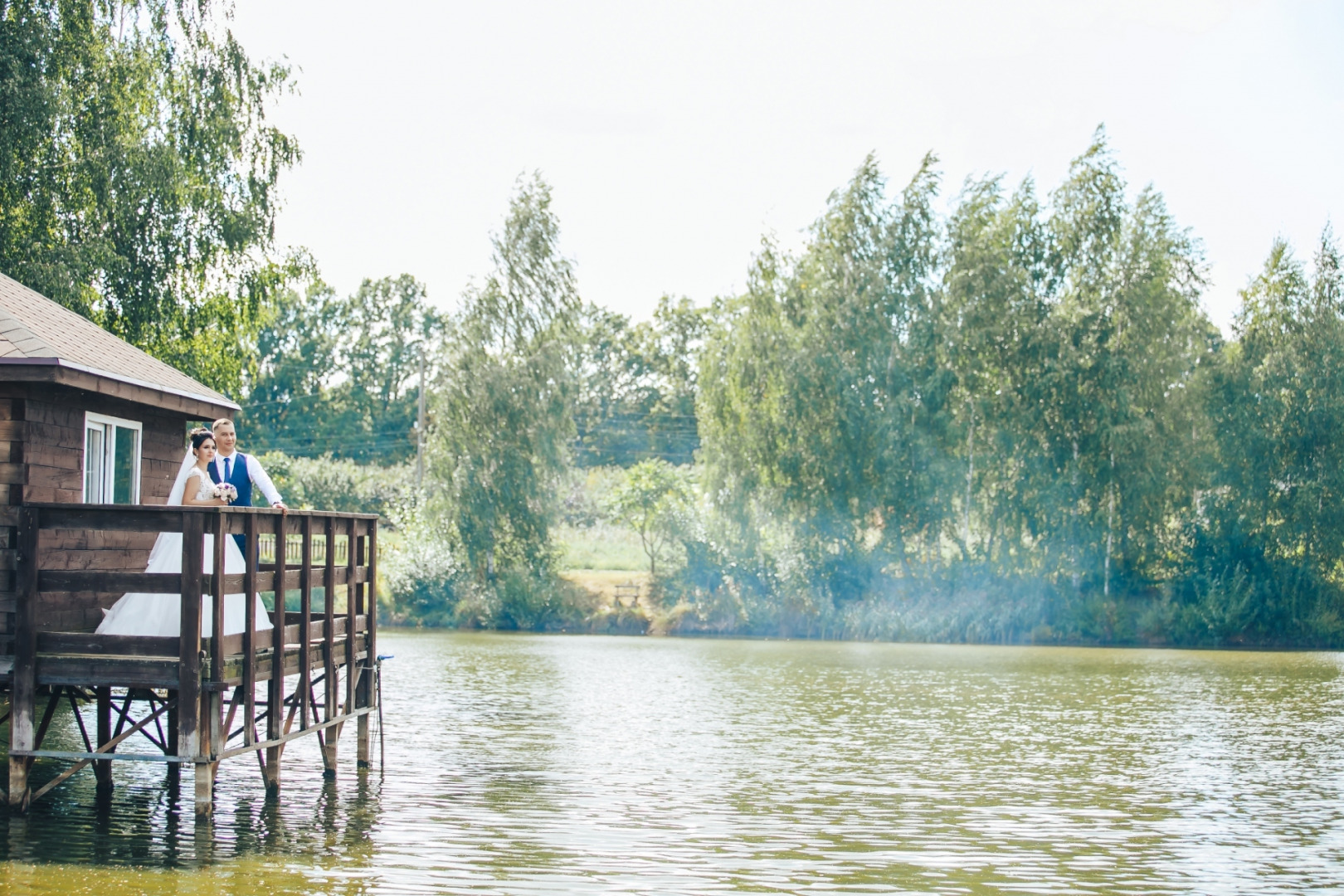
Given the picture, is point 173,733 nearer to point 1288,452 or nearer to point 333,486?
point 1288,452

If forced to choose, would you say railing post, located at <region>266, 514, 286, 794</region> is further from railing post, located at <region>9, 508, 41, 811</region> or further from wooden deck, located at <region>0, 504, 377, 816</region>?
railing post, located at <region>9, 508, 41, 811</region>

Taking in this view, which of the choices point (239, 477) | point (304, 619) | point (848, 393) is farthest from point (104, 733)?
point (848, 393)

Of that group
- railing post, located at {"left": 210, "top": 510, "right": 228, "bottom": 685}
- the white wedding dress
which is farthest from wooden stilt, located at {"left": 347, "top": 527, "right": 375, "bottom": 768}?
railing post, located at {"left": 210, "top": 510, "right": 228, "bottom": 685}

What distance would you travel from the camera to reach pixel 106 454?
1401 centimetres

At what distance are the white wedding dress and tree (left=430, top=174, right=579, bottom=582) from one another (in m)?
31.5

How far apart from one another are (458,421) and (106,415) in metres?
29.8

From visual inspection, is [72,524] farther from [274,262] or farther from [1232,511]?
[1232,511]

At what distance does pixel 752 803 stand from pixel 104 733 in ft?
20.8

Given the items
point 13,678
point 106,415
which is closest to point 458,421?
point 106,415

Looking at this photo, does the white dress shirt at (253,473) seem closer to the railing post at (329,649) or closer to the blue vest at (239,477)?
the blue vest at (239,477)

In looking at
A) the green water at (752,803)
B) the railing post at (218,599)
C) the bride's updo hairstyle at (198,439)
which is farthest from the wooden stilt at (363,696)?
the railing post at (218,599)

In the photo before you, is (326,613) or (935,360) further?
(935,360)

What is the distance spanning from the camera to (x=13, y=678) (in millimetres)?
11047

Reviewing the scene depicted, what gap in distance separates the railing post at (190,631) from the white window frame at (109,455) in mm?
3045
